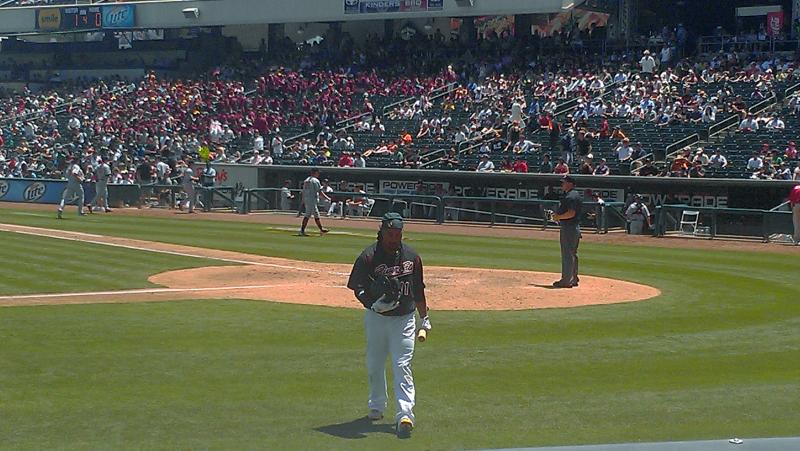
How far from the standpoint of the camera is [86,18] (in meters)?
60.4

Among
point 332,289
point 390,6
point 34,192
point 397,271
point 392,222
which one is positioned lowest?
point 332,289

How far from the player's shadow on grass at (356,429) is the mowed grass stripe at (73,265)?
9.59 metres

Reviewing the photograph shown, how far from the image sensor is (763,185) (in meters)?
31.1

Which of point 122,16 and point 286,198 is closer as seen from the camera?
point 286,198

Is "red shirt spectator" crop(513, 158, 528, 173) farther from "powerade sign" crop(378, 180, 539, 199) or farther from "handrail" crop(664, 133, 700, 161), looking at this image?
"handrail" crop(664, 133, 700, 161)

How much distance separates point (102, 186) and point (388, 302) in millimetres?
30058

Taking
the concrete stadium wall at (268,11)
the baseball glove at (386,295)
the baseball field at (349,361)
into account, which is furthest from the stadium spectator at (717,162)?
the baseball glove at (386,295)

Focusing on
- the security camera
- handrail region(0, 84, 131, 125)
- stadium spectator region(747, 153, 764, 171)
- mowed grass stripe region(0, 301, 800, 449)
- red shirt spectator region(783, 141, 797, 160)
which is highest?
the security camera

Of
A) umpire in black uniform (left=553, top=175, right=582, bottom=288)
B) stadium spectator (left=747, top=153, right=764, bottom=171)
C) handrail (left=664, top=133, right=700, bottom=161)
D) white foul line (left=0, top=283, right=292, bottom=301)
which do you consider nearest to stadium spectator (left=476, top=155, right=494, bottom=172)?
handrail (left=664, top=133, right=700, bottom=161)

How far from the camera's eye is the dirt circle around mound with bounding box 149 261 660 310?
17016 millimetres

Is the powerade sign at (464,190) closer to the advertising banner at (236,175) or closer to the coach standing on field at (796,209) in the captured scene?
the advertising banner at (236,175)

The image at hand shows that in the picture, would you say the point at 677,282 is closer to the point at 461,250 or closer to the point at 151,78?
the point at 461,250

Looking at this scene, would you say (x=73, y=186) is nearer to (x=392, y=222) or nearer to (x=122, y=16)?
(x=122, y=16)

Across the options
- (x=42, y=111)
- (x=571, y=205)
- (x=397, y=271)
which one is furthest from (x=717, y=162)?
(x=42, y=111)
